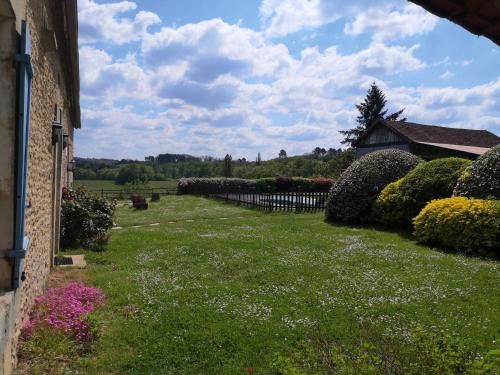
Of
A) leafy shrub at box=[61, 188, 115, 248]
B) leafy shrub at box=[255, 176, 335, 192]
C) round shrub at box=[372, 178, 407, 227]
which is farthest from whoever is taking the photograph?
leafy shrub at box=[255, 176, 335, 192]

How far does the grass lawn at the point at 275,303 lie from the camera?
4.59 metres

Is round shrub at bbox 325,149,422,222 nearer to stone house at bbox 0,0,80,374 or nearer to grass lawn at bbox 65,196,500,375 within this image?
grass lawn at bbox 65,196,500,375

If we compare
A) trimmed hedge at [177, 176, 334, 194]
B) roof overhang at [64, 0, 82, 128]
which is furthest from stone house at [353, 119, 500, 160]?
roof overhang at [64, 0, 82, 128]

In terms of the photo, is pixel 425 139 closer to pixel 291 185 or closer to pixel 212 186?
pixel 291 185

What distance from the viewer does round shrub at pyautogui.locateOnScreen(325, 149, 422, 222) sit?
1491 centimetres

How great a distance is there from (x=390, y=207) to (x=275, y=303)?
8.47 meters

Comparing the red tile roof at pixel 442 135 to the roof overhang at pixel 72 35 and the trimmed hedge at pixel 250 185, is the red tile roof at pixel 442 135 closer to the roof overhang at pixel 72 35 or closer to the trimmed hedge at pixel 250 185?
the trimmed hedge at pixel 250 185

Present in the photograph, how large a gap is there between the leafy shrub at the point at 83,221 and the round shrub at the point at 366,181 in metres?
8.62

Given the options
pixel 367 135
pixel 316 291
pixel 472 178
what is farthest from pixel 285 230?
pixel 367 135

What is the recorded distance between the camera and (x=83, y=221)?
1096cm

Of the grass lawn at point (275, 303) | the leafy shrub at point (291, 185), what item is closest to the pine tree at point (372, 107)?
the leafy shrub at point (291, 185)

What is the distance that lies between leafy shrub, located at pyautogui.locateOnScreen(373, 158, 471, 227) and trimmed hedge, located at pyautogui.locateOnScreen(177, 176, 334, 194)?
22825 millimetres

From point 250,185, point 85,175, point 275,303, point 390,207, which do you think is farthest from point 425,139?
point 85,175

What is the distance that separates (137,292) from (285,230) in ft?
26.0
